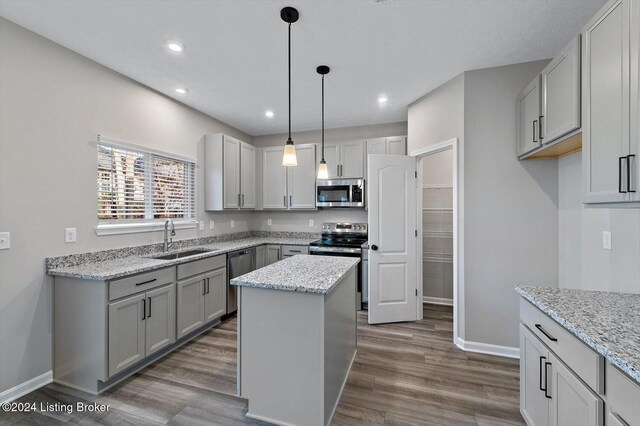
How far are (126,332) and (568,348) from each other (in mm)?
2948

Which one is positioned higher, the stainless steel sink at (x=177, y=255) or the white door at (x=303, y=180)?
the white door at (x=303, y=180)

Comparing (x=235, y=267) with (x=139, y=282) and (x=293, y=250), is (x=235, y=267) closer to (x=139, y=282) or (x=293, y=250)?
(x=293, y=250)

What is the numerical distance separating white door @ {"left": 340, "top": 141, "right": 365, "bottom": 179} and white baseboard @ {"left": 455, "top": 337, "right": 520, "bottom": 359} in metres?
2.58

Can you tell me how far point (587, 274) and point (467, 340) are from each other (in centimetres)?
120

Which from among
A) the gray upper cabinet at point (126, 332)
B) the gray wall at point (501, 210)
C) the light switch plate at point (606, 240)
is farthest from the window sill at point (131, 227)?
the light switch plate at point (606, 240)

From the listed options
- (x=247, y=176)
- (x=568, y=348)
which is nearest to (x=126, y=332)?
(x=247, y=176)

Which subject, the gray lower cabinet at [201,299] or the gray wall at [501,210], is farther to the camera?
the gray lower cabinet at [201,299]

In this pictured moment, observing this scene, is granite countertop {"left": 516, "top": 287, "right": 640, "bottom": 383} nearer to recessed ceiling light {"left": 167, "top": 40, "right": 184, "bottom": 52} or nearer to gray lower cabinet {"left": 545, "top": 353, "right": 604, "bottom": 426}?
gray lower cabinet {"left": 545, "top": 353, "right": 604, "bottom": 426}

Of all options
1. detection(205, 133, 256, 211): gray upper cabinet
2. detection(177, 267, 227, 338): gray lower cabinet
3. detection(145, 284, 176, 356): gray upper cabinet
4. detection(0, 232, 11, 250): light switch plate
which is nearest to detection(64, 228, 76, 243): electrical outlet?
detection(0, 232, 11, 250): light switch plate

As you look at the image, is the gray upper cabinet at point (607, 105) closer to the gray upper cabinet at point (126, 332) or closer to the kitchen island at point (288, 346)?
the kitchen island at point (288, 346)

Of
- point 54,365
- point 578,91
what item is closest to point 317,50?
point 578,91

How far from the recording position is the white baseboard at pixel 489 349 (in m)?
2.67

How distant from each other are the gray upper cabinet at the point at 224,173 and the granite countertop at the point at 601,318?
3.59 m

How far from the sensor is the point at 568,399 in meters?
1.26
